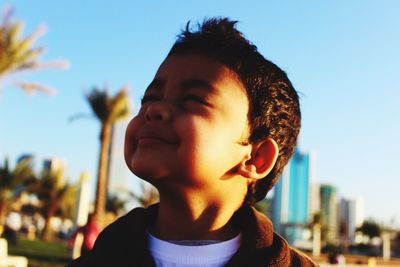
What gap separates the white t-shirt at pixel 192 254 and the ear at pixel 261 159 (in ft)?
0.81

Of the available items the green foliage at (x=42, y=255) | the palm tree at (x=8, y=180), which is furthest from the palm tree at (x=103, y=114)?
the palm tree at (x=8, y=180)

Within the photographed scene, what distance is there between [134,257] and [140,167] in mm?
311

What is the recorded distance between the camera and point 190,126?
1424mm

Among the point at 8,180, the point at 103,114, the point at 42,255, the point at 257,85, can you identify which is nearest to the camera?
the point at 257,85

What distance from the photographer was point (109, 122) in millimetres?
20766

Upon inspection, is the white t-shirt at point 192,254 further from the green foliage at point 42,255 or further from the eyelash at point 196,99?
the green foliage at point 42,255

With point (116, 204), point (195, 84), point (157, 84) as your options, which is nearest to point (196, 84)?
point (195, 84)

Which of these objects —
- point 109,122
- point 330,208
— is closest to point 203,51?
point 109,122

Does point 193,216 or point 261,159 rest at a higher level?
point 261,159

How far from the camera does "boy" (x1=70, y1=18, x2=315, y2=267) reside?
1.45 m

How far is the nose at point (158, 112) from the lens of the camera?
1442 millimetres

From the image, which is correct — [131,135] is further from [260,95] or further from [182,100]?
[260,95]

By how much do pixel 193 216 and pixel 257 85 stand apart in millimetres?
489

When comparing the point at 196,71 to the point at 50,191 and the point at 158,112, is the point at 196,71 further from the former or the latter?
the point at 50,191
